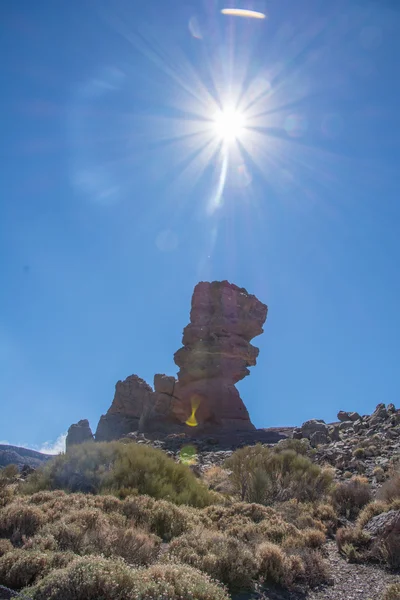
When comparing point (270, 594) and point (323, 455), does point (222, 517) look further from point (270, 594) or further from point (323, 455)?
point (323, 455)

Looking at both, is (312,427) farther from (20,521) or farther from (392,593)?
(20,521)

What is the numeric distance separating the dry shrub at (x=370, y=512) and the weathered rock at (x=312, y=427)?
54.3 feet

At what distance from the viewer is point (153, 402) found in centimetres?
4231

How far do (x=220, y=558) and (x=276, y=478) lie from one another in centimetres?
872

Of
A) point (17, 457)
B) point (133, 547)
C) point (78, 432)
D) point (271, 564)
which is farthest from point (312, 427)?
point (17, 457)

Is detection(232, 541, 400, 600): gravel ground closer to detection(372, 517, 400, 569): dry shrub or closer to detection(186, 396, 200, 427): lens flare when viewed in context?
detection(372, 517, 400, 569): dry shrub

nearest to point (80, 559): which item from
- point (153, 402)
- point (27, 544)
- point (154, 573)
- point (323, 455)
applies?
point (154, 573)

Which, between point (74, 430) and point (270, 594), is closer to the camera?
point (270, 594)

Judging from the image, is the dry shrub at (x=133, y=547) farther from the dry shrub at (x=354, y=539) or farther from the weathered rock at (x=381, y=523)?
the weathered rock at (x=381, y=523)

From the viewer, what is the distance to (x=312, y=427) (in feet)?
94.2

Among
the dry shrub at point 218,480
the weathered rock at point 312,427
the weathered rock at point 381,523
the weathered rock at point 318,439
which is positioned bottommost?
the weathered rock at point 381,523

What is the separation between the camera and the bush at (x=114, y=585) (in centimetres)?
512

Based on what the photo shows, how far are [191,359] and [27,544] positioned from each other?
37.4 meters

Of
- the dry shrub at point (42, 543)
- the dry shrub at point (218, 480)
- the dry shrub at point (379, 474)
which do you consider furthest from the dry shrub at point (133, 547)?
the dry shrub at point (379, 474)
